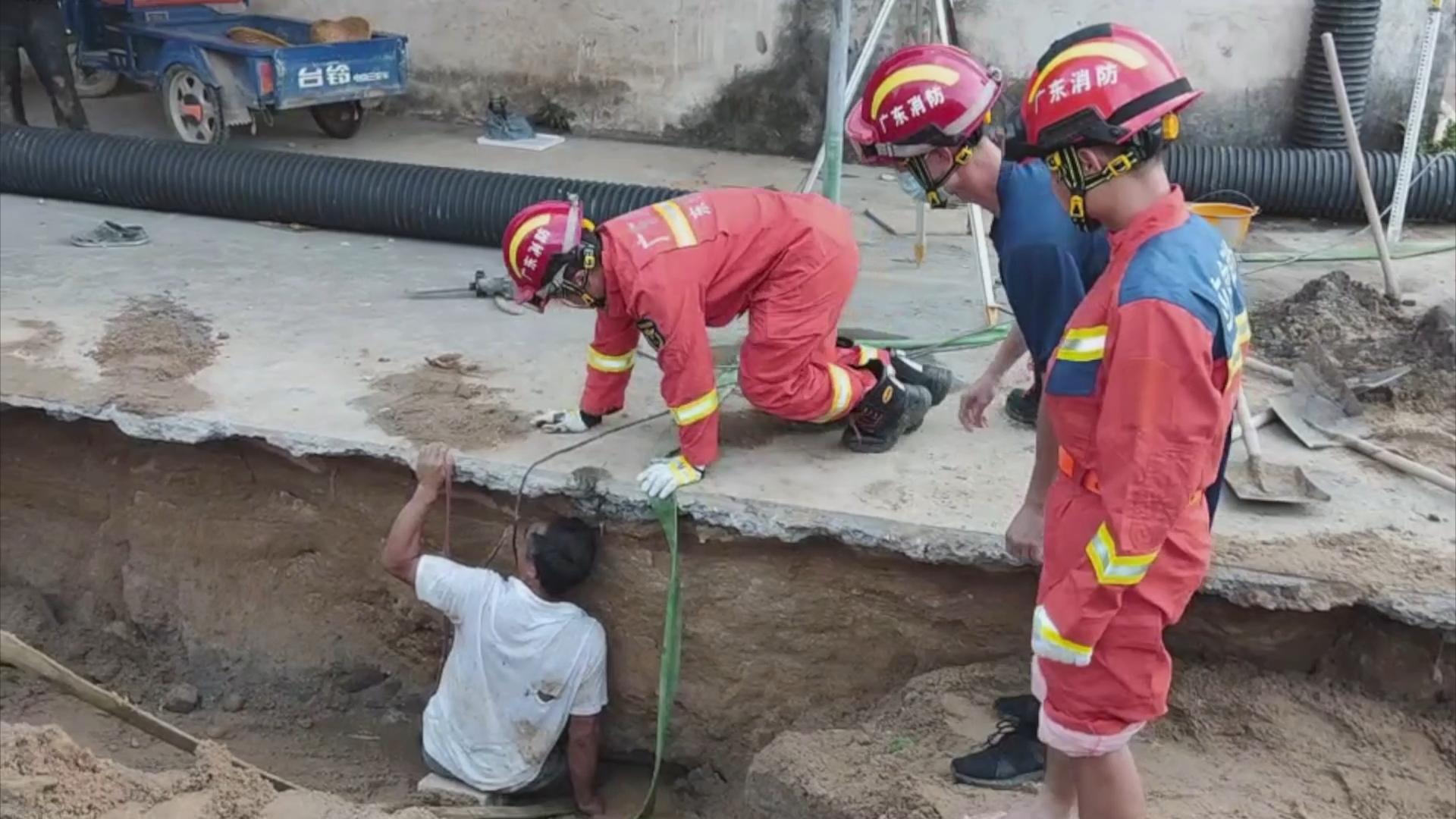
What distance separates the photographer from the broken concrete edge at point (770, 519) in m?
3.33

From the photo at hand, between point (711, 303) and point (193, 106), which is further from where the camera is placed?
point (193, 106)

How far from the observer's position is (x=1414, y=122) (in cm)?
542

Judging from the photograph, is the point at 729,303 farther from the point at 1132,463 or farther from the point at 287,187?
the point at 287,187

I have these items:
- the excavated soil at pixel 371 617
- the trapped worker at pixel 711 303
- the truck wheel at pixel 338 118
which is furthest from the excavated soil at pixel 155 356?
the truck wheel at pixel 338 118

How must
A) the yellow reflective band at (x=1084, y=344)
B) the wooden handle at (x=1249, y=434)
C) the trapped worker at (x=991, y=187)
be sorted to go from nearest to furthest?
the yellow reflective band at (x=1084, y=344) → the trapped worker at (x=991, y=187) → the wooden handle at (x=1249, y=434)

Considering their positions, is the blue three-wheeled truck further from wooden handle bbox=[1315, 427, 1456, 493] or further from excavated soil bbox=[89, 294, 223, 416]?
wooden handle bbox=[1315, 427, 1456, 493]

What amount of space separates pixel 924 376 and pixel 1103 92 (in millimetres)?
2109

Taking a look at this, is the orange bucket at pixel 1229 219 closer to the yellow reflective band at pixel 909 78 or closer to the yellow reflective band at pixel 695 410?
the yellow reflective band at pixel 909 78

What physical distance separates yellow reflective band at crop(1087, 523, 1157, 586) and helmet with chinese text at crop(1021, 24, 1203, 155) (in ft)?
2.10

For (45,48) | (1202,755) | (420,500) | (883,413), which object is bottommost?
(1202,755)

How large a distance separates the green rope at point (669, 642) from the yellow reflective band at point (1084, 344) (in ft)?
5.26

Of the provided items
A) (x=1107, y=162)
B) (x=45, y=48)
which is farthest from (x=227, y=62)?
(x=1107, y=162)

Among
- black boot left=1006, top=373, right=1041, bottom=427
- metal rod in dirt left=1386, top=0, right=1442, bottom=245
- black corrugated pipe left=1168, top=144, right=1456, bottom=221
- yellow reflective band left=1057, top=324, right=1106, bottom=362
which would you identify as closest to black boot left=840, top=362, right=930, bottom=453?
black boot left=1006, top=373, right=1041, bottom=427

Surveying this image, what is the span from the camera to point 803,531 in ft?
12.1
